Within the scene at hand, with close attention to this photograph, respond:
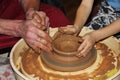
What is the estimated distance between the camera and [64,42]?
156 centimetres

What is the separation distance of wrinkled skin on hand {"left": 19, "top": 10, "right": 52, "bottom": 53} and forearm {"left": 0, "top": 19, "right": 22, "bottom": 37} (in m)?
0.06

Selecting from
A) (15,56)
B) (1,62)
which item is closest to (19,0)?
(1,62)

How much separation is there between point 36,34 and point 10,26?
269 mm

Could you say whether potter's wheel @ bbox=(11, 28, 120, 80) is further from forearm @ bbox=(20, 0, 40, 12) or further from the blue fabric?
forearm @ bbox=(20, 0, 40, 12)

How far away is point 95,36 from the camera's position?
5.34 ft

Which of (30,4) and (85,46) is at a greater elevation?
(85,46)

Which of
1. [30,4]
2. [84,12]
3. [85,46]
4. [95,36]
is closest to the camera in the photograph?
[85,46]

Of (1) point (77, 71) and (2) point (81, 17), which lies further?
(2) point (81, 17)

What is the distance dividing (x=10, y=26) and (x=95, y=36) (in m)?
0.51

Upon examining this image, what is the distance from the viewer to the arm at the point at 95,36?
1.49 m

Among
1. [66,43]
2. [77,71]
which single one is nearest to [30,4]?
[66,43]

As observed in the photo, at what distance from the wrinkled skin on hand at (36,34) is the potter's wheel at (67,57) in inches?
1.8

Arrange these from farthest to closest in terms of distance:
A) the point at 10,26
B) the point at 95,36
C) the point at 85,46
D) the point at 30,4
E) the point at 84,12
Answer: the point at 30,4
the point at 84,12
the point at 10,26
the point at 95,36
the point at 85,46

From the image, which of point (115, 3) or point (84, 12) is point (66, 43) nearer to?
point (84, 12)
